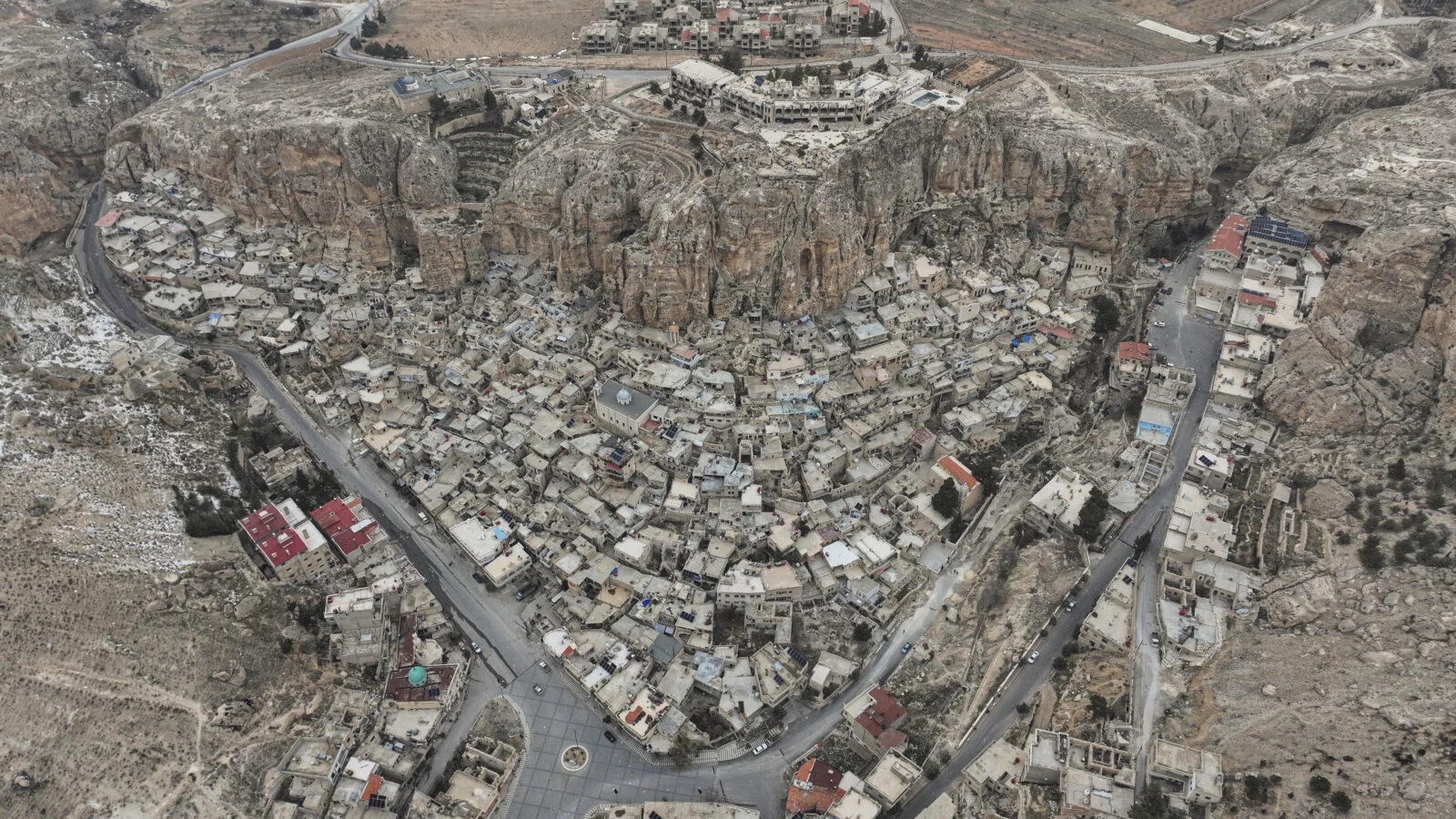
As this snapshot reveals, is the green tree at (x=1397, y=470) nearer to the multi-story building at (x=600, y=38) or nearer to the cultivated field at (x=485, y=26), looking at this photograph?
the multi-story building at (x=600, y=38)

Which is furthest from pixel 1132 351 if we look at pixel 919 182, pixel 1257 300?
pixel 919 182

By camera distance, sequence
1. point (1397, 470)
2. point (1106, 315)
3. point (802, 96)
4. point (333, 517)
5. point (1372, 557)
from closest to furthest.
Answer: point (1372, 557) < point (1397, 470) < point (333, 517) < point (1106, 315) < point (802, 96)

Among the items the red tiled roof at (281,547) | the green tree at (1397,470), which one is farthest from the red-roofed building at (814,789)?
the green tree at (1397,470)

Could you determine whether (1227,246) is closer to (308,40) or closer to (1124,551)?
(1124,551)

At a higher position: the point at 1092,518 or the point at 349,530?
the point at 1092,518

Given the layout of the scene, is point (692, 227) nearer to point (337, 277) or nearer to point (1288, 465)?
point (337, 277)

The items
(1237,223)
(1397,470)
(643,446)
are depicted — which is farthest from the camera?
(1237,223)

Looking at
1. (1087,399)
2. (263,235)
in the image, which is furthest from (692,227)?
(263,235)
